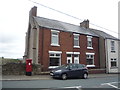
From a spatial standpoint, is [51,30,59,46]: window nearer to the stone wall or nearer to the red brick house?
the red brick house

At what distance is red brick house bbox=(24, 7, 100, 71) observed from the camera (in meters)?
25.1

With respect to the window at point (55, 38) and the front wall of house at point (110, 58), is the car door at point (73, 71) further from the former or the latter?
the front wall of house at point (110, 58)

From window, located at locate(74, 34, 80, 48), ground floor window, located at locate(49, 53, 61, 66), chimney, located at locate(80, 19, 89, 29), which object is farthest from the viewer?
chimney, located at locate(80, 19, 89, 29)

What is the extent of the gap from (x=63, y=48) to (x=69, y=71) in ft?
27.1

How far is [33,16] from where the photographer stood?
28031 millimetres

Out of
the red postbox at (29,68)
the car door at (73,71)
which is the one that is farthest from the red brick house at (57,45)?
the car door at (73,71)

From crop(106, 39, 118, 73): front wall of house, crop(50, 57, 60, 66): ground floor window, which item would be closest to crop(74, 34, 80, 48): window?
crop(50, 57, 60, 66): ground floor window

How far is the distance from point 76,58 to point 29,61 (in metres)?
10.2

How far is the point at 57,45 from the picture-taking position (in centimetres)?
2642

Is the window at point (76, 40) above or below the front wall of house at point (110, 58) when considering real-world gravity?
above

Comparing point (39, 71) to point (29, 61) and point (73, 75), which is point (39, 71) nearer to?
point (29, 61)

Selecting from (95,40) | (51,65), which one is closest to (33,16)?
(51,65)

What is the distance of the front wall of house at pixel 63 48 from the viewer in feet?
81.6

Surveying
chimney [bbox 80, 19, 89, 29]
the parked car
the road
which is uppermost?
chimney [bbox 80, 19, 89, 29]
